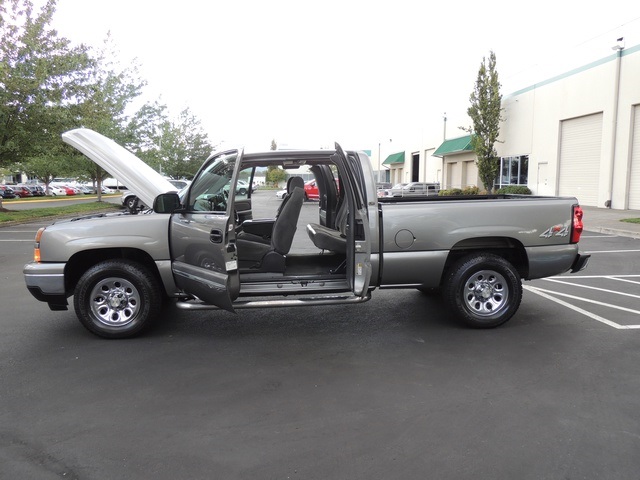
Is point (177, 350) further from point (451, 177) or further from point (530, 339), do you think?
point (451, 177)

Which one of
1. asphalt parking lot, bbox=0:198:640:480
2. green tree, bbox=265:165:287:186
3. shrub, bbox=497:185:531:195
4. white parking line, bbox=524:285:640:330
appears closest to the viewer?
asphalt parking lot, bbox=0:198:640:480

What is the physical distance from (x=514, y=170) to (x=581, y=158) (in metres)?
6.06

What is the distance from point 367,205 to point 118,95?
2626 cm

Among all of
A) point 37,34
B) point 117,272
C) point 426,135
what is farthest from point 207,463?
point 426,135

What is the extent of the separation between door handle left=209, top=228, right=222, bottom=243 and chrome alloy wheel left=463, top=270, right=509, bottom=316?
275cm

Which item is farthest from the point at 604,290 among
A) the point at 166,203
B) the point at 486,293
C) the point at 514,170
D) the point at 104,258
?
the point at 514,170

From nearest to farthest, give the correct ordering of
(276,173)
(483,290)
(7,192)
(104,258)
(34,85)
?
(104,258) < (483,290) < (34,85) < (276,173) < (7,192)

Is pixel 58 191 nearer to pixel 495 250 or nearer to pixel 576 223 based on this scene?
pixel 495 250

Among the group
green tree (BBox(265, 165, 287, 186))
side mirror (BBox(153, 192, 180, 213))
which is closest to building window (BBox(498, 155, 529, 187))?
green tree (BBox(265, 165, 287, 186))

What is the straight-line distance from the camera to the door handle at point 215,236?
16.1ft

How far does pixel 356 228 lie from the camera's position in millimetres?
5305

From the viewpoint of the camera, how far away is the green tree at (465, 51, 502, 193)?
30609 millimetres

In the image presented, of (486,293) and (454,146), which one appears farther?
(454,146)

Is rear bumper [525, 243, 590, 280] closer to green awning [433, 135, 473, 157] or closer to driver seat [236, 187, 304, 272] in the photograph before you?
driver seat [236, 187, 304, 272]
